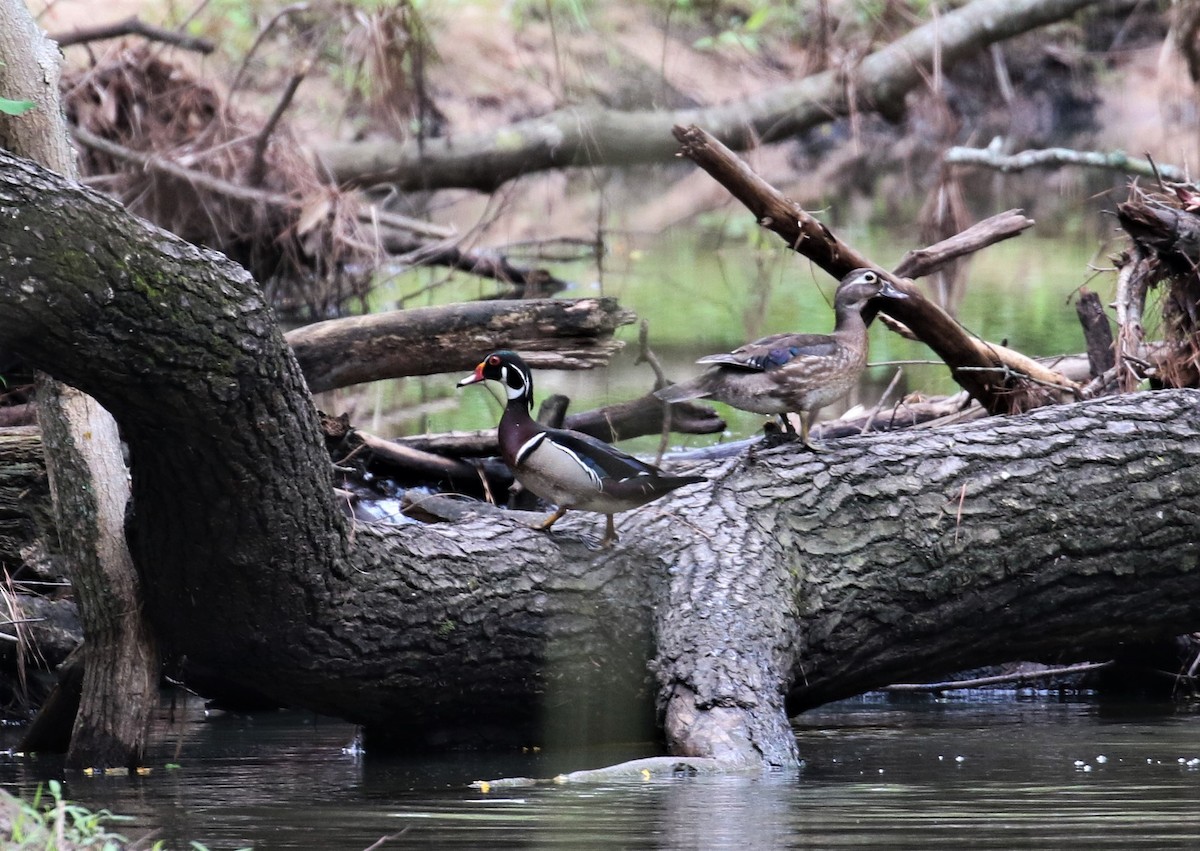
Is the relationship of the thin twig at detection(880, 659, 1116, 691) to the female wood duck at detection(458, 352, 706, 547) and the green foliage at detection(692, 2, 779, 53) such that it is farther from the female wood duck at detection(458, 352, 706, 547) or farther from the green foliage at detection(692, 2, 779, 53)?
the green foliage at detection(692, 2, 779, 53)

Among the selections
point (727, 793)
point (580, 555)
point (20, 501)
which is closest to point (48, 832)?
point (727, 793)

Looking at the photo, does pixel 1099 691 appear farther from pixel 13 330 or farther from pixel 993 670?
pixel 13 330

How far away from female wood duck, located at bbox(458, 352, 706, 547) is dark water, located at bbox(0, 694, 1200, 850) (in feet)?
2.74

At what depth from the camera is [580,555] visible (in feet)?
17.5

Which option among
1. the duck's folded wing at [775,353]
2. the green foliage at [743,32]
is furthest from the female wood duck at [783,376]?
the green foliage at [743,32]

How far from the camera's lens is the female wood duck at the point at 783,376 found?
216 inches

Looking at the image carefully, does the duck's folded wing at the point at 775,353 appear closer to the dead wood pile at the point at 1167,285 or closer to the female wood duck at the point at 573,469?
the female wood duck at the point at 573,469

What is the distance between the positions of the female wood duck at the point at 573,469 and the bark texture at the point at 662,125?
8.39 m

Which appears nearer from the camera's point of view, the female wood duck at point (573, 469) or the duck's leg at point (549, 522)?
the female wood duck at point (573, 469)

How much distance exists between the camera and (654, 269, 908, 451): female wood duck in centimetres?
548

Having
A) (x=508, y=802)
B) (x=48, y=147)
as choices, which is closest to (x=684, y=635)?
(x=508, y=802)

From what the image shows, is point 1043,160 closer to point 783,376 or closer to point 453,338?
point 453,338

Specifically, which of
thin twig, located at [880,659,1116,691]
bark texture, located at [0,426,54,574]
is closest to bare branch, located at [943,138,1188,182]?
thin twig, located at [880,659,1116,691]

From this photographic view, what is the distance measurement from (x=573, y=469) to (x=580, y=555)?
363 mm
